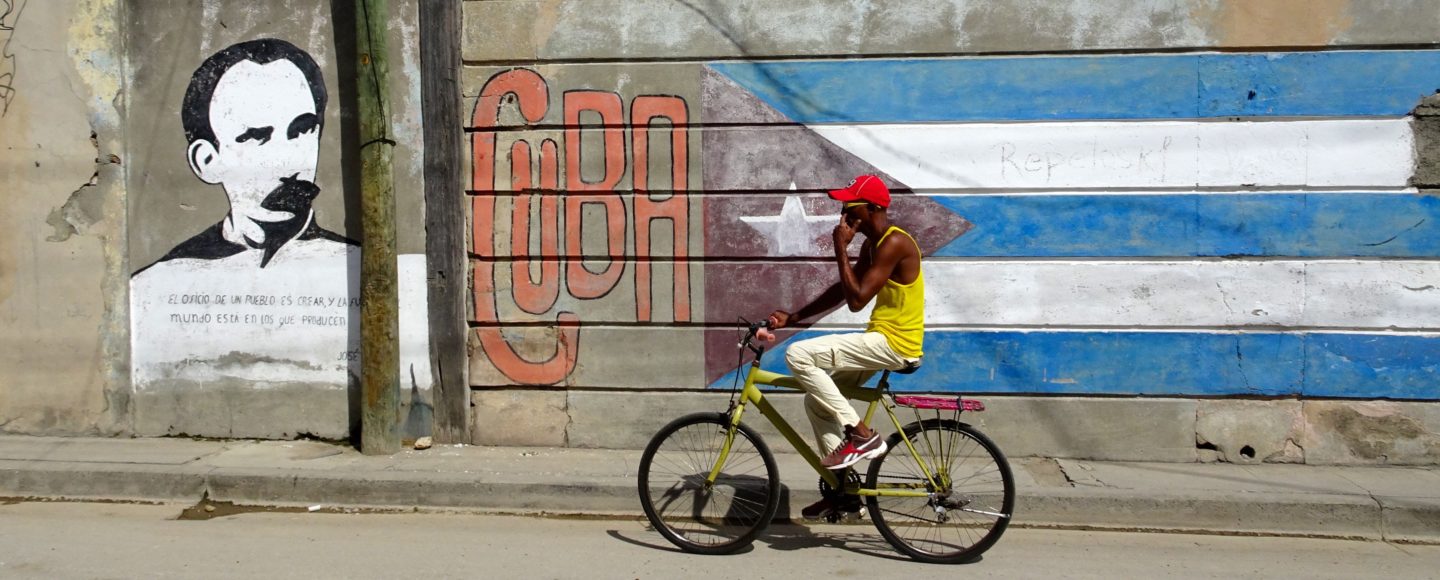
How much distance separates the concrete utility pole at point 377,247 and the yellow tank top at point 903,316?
3256mm

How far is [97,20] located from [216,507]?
3.37 metres

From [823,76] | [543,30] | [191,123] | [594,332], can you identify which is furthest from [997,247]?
[191,123]

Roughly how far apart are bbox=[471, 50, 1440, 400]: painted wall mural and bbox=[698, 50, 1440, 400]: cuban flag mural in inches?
0.5

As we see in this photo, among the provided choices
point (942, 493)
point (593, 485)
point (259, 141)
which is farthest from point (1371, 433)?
point (259, 141)

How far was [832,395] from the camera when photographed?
467cm

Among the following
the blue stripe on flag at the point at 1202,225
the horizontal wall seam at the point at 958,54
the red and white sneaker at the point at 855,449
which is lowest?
the red and white sneaker at the point at 855,449

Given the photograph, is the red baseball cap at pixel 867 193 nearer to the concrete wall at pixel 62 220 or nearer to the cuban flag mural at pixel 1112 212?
the cuban flag mural at pixel 1112 212

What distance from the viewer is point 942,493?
→ 4766 millimetres

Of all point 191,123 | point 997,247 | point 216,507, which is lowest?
point 216,507

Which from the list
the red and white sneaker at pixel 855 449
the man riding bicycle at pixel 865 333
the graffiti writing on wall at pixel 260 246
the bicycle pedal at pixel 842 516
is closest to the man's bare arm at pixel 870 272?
the man riding bicycle at pixel 865 333

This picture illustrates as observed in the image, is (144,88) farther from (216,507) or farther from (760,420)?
(760,420)

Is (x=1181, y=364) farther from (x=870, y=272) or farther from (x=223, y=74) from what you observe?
(x=223, y=74)

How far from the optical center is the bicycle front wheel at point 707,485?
485 centimetres

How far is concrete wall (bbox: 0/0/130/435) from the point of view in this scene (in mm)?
6840
